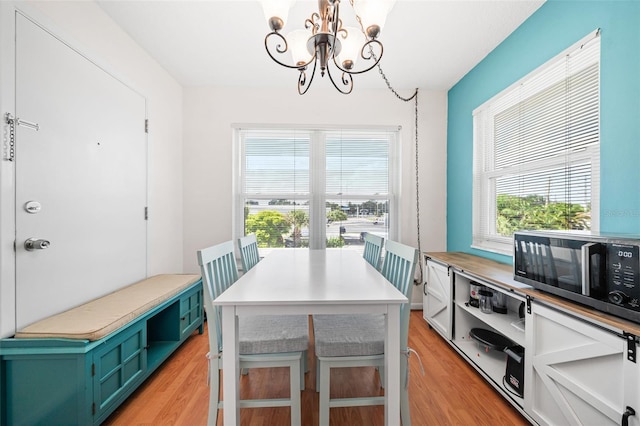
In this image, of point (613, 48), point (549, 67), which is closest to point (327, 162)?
point (549, 67)

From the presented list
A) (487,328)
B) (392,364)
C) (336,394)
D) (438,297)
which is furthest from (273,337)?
(487,328)

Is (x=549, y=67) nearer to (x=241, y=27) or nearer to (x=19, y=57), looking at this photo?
(x=241, y=27)

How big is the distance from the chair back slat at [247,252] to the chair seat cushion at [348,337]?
0.82 m

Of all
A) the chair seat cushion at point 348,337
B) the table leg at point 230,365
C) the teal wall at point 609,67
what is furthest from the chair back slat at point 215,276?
the teal wall at point 609,67

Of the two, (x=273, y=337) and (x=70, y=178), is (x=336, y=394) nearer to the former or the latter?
(x=273, y=337)

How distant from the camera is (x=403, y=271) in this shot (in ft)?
5.05

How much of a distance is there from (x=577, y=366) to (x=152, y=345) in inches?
Answer: 104

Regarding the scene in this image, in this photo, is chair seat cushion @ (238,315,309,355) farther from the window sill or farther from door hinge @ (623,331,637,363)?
the window sill

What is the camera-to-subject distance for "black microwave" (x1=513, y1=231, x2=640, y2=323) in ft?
3.30

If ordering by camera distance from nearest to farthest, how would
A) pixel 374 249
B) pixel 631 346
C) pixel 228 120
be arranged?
pixel 631 346 → pixel 374 249 → pixel 228 120

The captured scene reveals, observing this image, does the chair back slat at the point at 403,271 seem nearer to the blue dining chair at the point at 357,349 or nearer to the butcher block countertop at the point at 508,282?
the blue dining chair at the point at 357,349

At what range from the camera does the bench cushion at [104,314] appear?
131cm

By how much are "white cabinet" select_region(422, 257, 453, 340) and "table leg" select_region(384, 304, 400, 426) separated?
3.99 ft

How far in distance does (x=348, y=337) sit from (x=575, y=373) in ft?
3.28
